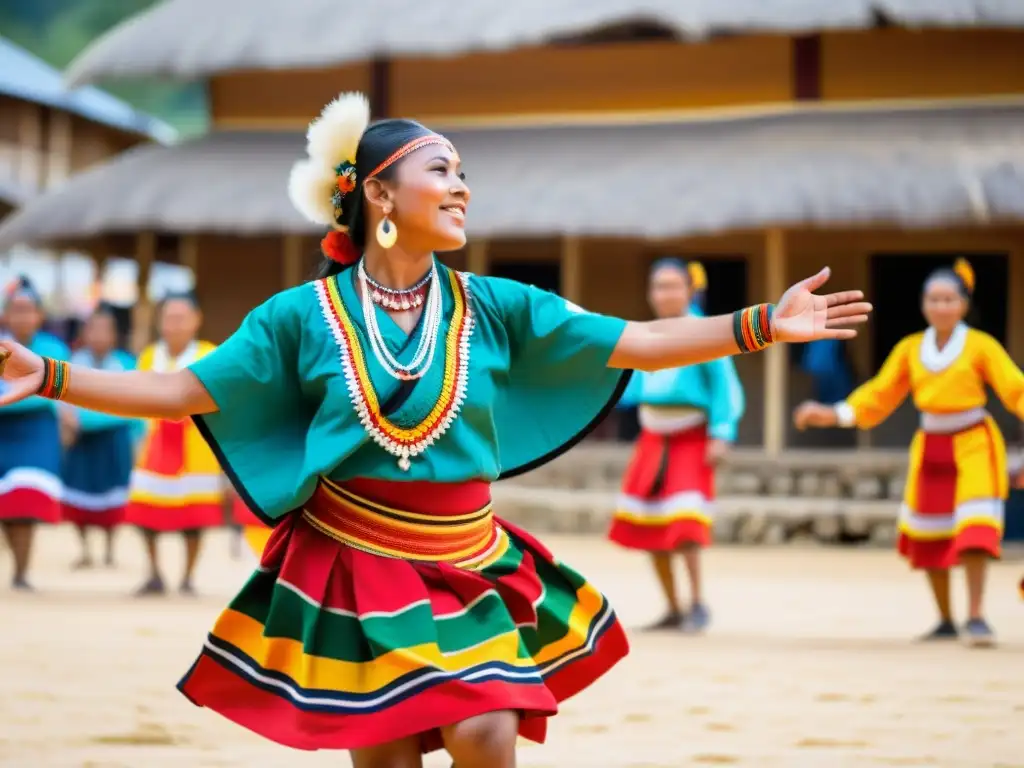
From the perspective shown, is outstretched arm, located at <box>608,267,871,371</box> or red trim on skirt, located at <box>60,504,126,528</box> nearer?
outstretched arm, located at <box>608,267,871,371</box>

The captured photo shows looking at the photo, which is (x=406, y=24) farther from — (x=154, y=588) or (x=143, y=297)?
(x=154, y=588)

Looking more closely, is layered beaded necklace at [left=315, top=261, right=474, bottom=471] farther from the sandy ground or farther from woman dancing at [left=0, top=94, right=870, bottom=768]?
the sandy ground

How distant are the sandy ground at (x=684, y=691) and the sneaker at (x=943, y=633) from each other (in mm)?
148

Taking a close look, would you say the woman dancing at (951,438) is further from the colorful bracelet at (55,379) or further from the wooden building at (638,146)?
the wooden building at (638,146)

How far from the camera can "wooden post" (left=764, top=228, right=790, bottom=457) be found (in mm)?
15484

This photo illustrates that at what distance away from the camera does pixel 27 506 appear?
10312 millimetres

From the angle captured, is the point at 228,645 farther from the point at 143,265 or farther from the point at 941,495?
the point at 143,265

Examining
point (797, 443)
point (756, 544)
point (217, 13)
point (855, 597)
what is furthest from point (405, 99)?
point (855, 597)

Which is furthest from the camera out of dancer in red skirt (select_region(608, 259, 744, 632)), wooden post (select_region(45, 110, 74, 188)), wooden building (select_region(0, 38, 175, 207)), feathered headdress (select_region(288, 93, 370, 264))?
wooden post (select_region(45, 110, 74, 188))

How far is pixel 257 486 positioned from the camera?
4016 millimetres

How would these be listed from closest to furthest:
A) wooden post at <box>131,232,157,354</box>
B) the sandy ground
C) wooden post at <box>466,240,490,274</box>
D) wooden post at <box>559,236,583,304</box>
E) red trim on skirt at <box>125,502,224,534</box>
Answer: the sandy ground, red trim on skirt at <box>125,502,224,534</box>, wooden post at <box>559,236,583,304</box>, wooden post at <box>466,240,490,274</box>, wooden post at <box>131,232,157,354</box>

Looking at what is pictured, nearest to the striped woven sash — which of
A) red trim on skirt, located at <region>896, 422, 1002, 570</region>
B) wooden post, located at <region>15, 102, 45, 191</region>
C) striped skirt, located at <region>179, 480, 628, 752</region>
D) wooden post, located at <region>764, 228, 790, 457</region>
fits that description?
striped skirt, located at <region>179, 480, 628, 752</region>

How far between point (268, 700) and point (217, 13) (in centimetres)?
1595

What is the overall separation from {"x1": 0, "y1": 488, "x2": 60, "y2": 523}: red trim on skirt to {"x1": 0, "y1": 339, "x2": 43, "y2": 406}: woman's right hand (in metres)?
6.75
